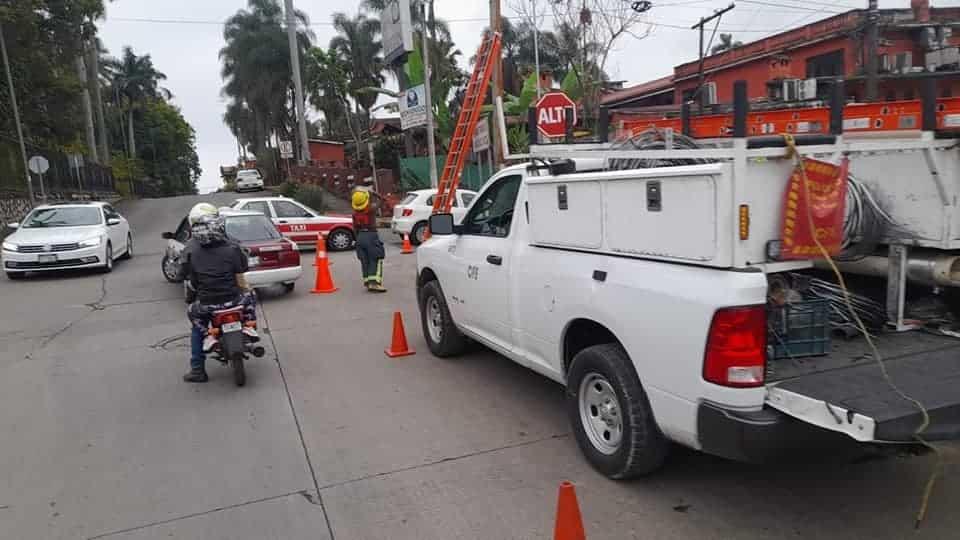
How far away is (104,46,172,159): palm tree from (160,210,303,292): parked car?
69.0 m

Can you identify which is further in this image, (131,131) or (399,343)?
(131,131)

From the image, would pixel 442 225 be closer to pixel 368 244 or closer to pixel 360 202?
pixel 368 244

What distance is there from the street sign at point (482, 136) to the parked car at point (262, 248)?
19.5 feet

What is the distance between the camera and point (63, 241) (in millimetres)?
13703

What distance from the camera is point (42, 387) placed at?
21.8 ft

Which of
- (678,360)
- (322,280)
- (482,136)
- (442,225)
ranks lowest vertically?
(322,280)

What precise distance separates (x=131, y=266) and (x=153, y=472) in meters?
12.6

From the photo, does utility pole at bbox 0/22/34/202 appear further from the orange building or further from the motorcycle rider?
the orange building

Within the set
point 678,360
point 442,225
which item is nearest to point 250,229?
point 442,225

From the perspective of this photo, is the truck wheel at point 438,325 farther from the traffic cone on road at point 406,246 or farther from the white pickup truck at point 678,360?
the traffic cone on road at point 406,246

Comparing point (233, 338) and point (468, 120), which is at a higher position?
point (468, 120)

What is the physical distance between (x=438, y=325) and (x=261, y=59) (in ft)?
152

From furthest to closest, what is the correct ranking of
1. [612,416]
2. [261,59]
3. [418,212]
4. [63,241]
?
[261,59], [418,212], [63,241], [612,416]

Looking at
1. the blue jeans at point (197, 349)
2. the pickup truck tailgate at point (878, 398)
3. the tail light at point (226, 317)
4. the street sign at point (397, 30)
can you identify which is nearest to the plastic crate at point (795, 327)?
the pickup truck tailgate at point (878, 398)
